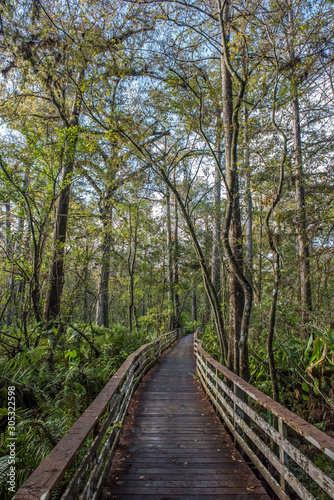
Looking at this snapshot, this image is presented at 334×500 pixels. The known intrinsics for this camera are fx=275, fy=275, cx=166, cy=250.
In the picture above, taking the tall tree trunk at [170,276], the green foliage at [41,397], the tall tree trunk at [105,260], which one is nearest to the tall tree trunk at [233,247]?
the green foliage at [41,397]

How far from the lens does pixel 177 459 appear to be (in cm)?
340

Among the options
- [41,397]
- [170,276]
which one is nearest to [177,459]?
[41,397]

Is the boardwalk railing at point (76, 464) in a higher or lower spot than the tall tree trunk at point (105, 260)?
lower

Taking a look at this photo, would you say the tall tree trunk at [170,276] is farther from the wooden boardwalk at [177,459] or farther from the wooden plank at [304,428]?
the wooden plank at [304,428]

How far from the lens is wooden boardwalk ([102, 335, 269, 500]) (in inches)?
107

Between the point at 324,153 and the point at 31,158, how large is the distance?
21.9 feet

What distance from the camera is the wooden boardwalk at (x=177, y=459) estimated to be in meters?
2.71

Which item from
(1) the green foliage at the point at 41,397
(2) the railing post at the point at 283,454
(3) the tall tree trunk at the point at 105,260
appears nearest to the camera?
(2) the railing post at the point at 283,454

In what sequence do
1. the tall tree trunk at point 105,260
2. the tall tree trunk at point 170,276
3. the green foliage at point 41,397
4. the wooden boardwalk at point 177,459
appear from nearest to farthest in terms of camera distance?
the wooden boardwalk at point 177,459
the green foliage at point 41,397
the tall tree trunk at point 105,260
the tall tree trunk at point 170,276

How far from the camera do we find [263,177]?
223 inches

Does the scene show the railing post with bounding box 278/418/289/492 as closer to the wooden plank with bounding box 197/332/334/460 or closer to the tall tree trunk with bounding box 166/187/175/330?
the wooden plank with bounding box 197/332/334/460

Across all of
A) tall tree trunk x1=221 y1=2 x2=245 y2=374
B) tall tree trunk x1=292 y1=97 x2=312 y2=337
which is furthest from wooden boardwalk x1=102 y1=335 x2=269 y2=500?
tall tree trunk x1=292 y1=97 x2=312 y2=337

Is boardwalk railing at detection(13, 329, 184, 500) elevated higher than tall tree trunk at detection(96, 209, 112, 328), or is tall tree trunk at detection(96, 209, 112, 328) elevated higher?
tall tree trunk at detection(96, 209, 112, 328)

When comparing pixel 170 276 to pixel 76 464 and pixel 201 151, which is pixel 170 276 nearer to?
pixel 201 151
